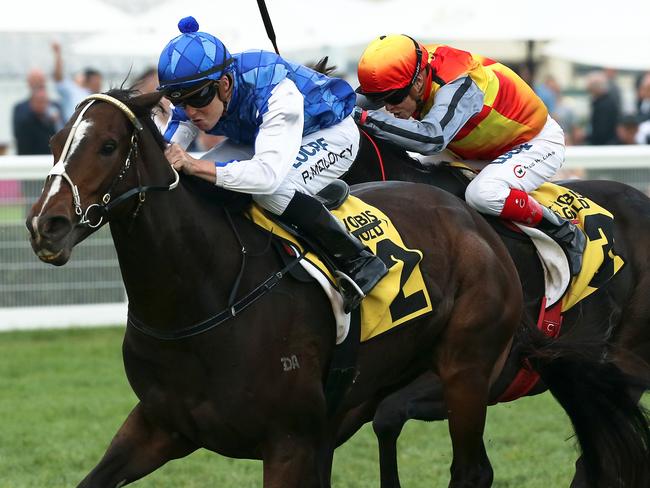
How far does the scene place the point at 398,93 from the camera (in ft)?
A: 17.2

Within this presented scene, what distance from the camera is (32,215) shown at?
3.62m

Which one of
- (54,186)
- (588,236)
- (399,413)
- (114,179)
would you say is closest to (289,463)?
(114,179)

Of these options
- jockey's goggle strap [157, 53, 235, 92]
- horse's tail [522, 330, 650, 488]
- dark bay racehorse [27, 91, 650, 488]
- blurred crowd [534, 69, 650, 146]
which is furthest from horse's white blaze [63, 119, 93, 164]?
blurred crowd [534, 69, 650, 146]

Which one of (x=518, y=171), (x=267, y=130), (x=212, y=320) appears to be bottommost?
(x=518, y=171)

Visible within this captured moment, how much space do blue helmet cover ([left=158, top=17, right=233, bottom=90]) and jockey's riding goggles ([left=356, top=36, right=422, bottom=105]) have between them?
1120mm

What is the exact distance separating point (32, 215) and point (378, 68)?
1.94m

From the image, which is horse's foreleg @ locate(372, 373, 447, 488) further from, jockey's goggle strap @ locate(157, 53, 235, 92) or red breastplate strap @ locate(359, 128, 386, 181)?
jockey's goggle strap @ locate(157, 53, 235, 92)

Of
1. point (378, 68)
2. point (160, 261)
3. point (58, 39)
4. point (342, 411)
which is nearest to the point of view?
point (160, 261)

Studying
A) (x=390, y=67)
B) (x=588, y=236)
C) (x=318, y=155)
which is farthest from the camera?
(x=588, y=236)

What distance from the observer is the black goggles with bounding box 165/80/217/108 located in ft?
13.9

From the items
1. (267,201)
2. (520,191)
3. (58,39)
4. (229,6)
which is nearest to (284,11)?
(229,6)

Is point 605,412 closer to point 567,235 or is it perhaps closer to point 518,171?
point 567,235

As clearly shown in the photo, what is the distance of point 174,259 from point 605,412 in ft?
Result: 6.54

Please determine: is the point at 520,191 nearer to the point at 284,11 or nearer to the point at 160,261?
the point at 160,261
